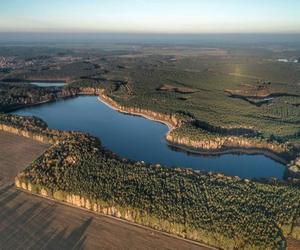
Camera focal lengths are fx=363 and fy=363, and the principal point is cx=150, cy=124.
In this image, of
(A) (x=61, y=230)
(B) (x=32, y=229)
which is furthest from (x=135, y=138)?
(B) (x=32, y=229)

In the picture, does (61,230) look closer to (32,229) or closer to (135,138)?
(32,229)

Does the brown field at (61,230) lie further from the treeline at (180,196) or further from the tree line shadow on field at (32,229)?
the treeline at (180,196)

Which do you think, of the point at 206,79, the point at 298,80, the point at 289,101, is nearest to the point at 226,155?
the point at 289,101

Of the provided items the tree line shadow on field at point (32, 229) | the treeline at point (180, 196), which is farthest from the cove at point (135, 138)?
the tree line shadow on field at point (32, 229)

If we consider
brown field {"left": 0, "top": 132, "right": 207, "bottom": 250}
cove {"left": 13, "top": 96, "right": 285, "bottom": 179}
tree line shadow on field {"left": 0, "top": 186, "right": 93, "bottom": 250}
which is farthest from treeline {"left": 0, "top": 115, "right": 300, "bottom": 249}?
cove {"left": 13, "top": 96, "right": 285, "bottom": 179}

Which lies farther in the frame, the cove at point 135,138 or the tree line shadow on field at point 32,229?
the cove at point 135,138

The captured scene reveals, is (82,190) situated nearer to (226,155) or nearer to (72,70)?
(226,155)
